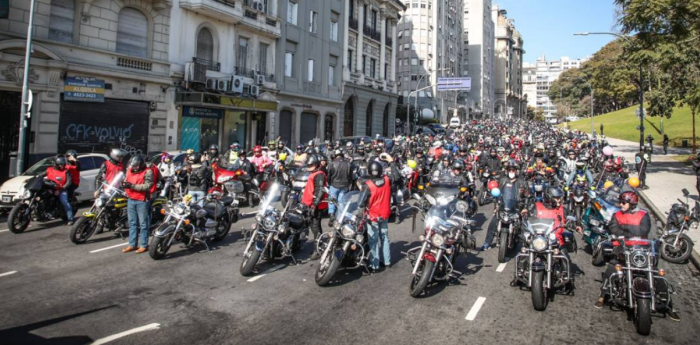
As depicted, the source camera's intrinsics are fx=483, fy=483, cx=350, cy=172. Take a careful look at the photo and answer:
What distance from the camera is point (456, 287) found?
7.09 meters

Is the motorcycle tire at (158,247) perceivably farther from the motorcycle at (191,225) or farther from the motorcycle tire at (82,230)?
the motorcycle tire at (82,230)

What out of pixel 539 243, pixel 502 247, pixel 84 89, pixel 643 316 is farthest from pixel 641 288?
pixel 84 89

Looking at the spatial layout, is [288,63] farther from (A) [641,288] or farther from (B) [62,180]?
(A) [641,288]

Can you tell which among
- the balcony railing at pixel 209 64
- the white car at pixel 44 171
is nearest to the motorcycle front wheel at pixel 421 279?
the white car at pixel 44 171

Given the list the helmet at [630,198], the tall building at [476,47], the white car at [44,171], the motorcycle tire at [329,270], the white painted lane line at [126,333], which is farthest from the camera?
the tall building at [476,47]

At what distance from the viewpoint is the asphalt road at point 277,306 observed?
5238 millimetres

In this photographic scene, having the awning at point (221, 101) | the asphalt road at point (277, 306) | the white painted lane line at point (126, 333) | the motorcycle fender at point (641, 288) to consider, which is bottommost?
the white painted lane line at point (126, 333)

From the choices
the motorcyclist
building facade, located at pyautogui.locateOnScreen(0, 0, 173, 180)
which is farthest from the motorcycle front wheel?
building facade, located at pyautogui.locateOnScreen(0, 0, 173, 180)

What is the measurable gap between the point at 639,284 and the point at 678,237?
14.4 ft

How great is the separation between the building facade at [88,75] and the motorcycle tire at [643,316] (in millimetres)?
18562

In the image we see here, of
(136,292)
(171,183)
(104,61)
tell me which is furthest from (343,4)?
(136,292)

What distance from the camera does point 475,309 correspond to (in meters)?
6.19

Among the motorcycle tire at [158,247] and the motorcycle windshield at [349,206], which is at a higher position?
the motorcycle windshield at [349,206]

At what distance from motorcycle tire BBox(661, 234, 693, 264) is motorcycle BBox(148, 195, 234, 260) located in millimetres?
8422
